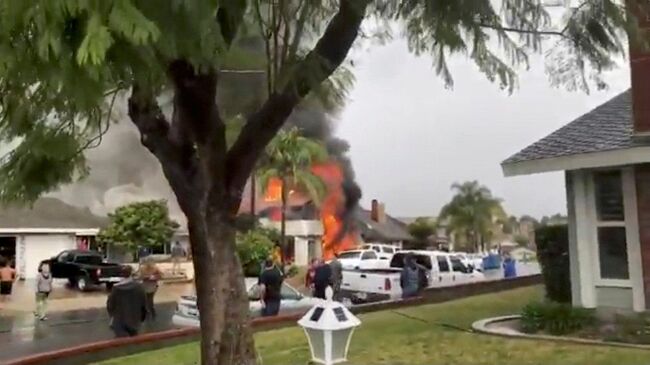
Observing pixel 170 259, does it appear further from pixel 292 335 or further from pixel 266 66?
pixel 266 66

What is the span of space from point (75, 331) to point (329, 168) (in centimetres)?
3693

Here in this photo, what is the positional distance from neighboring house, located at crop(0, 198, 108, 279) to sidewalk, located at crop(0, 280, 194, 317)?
7034mm

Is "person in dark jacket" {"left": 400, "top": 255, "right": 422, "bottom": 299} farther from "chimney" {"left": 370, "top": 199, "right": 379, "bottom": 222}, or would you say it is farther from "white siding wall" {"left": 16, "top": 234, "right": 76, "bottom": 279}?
"chimney" {"left": 370, "top": 199, "right": 379, "bottom": 222}

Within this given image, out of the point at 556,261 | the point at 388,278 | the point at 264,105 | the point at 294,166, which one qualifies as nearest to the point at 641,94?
the point at 556,261

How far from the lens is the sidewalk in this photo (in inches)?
1141

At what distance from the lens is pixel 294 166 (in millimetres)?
45688

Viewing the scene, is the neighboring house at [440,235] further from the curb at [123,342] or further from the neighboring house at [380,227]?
the curb at [123,342]

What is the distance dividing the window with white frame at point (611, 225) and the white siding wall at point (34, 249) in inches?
1587

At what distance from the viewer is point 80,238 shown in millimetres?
52844

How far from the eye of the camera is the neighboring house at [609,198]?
13.7 metres

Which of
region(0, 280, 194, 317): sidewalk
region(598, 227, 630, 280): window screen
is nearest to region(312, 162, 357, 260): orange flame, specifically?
region(0, 280, 194, 317): sidewalk

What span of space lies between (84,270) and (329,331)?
28.6 metres

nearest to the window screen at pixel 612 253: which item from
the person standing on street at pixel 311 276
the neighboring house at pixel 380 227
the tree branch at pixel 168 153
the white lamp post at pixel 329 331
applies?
the white lamp post at pixel 329 331

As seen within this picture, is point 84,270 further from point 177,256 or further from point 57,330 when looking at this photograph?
point 57,330
